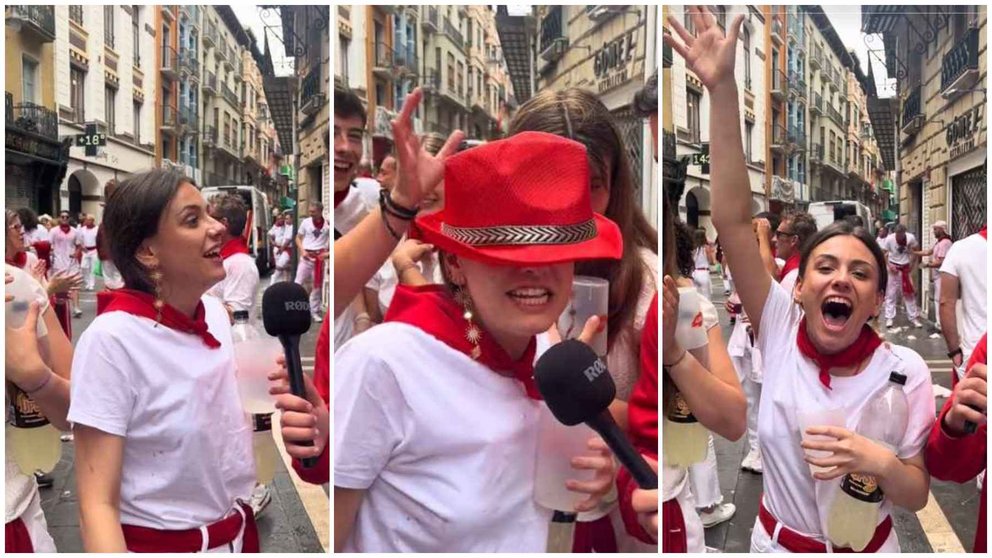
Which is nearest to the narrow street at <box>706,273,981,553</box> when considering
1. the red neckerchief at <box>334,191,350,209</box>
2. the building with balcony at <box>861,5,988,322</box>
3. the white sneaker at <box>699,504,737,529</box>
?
the white sneaker at <box>699,504,737,529</box>

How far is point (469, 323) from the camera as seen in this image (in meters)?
1.48

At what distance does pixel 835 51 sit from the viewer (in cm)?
192

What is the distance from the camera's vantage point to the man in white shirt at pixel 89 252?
A: 1.65m

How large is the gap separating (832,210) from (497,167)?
78 centimetres

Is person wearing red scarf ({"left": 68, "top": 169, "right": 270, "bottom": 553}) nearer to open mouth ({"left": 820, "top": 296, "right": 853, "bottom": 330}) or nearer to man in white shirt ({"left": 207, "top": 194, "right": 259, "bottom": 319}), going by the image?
man in white shirt ({"left": 207, "top": 194, "right": 259, "bottom": 319})

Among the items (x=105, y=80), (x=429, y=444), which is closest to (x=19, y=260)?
(x=105, y=80)

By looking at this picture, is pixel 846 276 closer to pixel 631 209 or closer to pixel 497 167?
pixel 631 209

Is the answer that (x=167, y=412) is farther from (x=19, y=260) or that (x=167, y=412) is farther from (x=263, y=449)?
(x=19, y=260)

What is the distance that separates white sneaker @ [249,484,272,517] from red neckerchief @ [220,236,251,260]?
483 mm

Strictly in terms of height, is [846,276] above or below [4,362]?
above

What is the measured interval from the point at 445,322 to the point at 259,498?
2.17 ft

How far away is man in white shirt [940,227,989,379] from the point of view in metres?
1.82

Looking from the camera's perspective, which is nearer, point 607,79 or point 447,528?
point 447,528

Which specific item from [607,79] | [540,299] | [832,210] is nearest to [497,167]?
[540,299]
